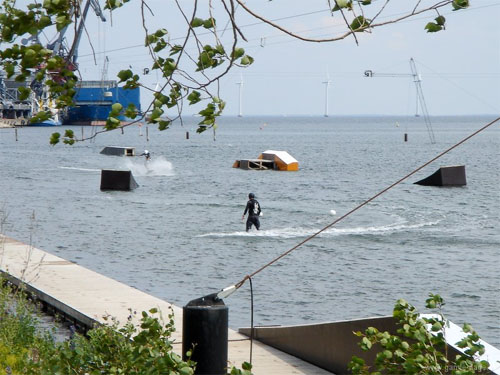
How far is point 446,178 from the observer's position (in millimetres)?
63000

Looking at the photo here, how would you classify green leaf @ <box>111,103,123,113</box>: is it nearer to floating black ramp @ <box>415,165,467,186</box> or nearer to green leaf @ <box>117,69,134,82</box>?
green leaf @ <box>117,69,134,82</box>

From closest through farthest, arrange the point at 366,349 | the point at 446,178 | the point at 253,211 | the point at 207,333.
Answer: the point at 366,349
the point at 207,333
the point at 253,211
the point at 446,178

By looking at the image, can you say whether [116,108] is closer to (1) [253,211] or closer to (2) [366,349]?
(2) [366,349]

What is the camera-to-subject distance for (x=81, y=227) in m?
39.1

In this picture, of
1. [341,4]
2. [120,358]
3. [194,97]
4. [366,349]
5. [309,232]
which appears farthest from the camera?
[309,232]

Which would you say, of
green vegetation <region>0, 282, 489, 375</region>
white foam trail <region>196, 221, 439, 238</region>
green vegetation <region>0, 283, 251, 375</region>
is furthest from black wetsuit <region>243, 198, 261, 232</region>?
green vegetation <region>0, 282, 489, 375</region>

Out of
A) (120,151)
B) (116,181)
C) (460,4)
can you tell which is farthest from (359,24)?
(120,151)

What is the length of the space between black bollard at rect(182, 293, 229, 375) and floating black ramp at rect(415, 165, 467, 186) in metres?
56.4

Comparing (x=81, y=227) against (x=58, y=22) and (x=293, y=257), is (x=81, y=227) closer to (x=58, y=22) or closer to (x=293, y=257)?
(x=293, y=257)

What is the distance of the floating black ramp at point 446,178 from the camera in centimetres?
6262

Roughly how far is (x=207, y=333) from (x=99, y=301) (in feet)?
27.0

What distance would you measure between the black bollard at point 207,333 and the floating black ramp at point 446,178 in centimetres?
5637

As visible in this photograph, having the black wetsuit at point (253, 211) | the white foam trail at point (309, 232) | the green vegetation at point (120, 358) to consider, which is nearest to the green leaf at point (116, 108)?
the green vegetation at point (120, 358)

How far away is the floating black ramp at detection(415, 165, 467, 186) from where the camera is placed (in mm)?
62625
